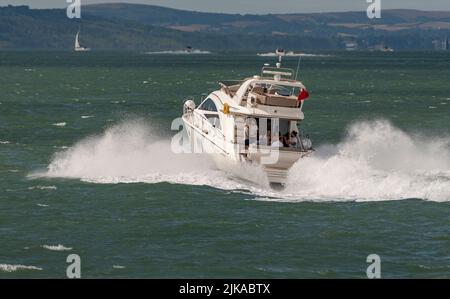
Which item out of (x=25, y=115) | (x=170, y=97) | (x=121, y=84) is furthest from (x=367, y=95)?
(x=25, y=115)

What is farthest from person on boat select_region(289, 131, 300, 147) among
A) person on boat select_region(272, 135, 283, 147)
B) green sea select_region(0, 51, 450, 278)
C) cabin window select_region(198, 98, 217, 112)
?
cabin window select_region(198, 98, 217, 112)

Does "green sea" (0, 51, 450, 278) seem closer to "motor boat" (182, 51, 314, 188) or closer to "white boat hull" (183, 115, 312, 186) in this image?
"white boat hull" (183, 115, 312, 186)

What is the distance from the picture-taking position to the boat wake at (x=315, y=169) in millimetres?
40500

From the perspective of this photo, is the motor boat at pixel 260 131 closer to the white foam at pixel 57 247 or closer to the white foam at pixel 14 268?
the white foam at pixel 57 247

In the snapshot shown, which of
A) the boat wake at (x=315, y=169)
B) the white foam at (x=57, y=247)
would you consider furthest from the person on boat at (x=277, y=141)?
the white foam at (x=57, y=247)

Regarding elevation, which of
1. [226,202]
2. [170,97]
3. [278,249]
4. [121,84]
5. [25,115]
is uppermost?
[121,84]

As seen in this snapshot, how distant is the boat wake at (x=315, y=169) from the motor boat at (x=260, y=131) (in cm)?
52

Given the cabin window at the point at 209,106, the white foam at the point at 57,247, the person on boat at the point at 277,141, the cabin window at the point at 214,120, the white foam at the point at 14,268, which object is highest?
the cabin window at the point at 209,106

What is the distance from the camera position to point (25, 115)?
8025 cm

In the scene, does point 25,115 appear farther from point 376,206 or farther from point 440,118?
point 376,206

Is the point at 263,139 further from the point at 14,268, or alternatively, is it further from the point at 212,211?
the point at 14,268

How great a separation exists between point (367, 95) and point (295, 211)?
81.0 m

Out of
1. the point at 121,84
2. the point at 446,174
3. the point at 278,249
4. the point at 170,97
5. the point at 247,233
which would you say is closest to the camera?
the point at 278,249

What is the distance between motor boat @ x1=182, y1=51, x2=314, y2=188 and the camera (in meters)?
40.6
